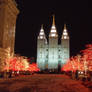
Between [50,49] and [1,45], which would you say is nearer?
[1,45]

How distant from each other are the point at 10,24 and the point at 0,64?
78.7 feet

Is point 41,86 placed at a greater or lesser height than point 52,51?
lesser

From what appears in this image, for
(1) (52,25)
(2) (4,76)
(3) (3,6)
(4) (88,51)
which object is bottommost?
(2) (4,76)

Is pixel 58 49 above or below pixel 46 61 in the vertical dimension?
above

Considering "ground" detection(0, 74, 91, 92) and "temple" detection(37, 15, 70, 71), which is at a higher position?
"temple" detection(37, 15, 70, 71)

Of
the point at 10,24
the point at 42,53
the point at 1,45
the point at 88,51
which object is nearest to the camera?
the point at 88,51

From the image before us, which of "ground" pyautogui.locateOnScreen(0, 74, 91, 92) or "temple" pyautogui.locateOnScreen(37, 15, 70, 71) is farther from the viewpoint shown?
"temple" pyautogui.locateOnScreen(37, 15, 70, 71)

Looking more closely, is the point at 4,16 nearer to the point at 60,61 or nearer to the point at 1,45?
the point at 1,45

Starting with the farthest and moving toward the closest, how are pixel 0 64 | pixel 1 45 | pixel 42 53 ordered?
pixel 42 53, pixel 1 45, pixel 0 64

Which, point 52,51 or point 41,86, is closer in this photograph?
point 41,86

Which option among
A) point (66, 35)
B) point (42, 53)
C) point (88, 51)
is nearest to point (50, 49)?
point (42, 53)

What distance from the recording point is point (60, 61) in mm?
144375

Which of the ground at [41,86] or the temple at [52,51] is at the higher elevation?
the temple at [52,51]

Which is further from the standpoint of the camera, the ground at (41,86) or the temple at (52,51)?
the temple at (52,51)
